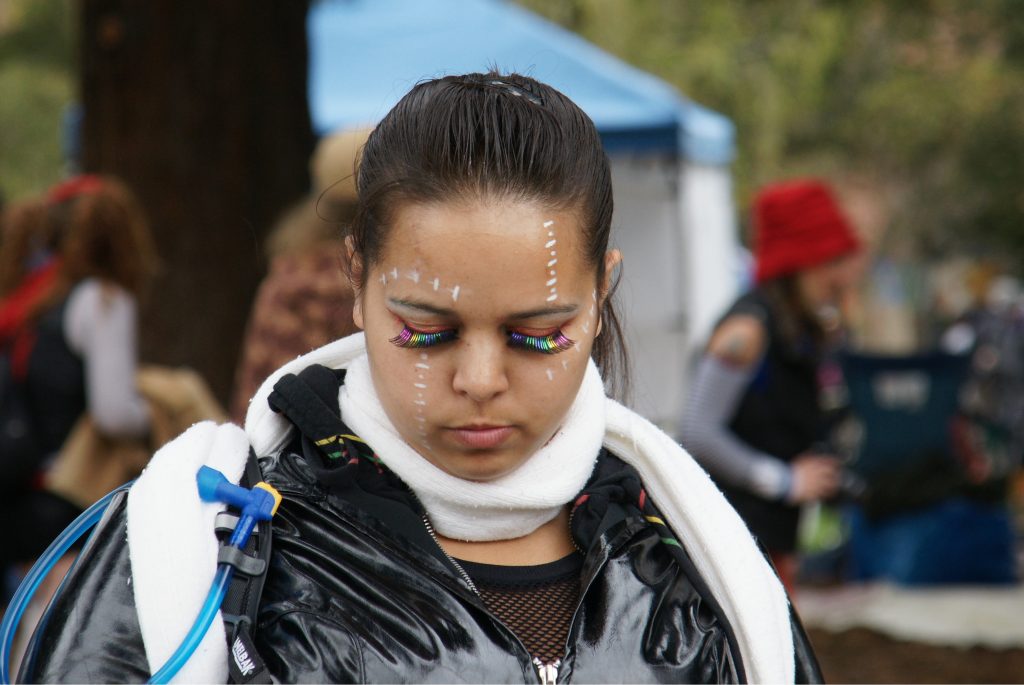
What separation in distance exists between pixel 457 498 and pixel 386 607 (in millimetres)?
172

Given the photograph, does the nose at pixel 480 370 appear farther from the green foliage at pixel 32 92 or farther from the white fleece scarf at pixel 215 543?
the green foliage at pixel 32 92

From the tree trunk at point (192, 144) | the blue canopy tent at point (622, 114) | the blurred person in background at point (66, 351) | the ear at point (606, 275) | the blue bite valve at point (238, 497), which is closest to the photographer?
the blue bite valve at point (238, 497)

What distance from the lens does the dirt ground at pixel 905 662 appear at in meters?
5.67

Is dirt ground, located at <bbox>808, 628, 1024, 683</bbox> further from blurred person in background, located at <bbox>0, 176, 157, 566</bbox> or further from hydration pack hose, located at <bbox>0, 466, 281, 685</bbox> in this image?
hydration pack hose, located at <bbox>0, 466, 281, 685</bbox>

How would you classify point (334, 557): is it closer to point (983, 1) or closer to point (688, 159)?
point (688, 159)

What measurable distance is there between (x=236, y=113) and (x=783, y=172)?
20.7 metres

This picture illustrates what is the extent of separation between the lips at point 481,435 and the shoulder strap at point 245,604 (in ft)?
0.87

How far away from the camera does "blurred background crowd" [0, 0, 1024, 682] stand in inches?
157

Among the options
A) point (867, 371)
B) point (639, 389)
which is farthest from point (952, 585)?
point (639, 389)

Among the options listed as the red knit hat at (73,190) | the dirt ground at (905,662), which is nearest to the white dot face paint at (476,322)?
the red knit hat at (73,190)

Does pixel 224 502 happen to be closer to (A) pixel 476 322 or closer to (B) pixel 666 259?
(A) pixel 476 322

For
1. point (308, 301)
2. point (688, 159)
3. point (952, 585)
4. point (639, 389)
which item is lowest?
point (952, 585)

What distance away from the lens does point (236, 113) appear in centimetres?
512

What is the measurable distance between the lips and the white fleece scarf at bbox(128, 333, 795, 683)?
27cm
